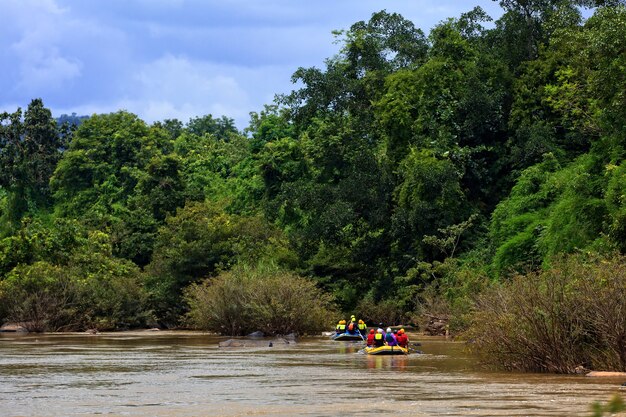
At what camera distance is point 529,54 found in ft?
167

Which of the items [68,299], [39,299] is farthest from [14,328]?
[68,299]

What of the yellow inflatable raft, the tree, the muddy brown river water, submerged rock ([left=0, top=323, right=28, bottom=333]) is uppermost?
the tree

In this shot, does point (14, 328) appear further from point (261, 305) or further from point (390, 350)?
point (390, 350)

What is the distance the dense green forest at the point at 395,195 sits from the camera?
141ft

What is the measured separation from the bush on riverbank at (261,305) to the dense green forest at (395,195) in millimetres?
1038

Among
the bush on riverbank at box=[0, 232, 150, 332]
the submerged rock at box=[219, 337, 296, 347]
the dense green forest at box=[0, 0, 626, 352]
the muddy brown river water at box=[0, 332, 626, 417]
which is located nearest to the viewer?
the muddy brown river water at box=[0, 332, 626, 417]

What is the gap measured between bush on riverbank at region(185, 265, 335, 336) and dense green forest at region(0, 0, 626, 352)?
1.04 metres

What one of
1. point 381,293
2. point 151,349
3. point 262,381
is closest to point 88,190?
point 381,293

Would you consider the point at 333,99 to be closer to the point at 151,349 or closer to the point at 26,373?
the point at 151,349

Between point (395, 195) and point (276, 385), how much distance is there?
29.1 meters

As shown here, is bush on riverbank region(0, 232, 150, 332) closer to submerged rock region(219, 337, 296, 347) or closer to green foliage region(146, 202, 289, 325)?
green foliage region(146, 202, 289, 325)

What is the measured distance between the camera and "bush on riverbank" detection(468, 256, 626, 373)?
20.4 metres

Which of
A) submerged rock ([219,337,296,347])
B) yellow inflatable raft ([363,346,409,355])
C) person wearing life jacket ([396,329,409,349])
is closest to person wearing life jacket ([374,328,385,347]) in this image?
person wearing life jacket ([396,329,409,349])

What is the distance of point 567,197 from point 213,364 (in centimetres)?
1736
